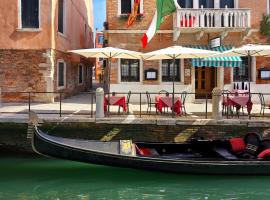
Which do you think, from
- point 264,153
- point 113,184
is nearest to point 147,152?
point 113,184

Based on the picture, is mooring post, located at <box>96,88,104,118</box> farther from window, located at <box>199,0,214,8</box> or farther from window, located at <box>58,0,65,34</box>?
window, located at <box>199,0,214,8</box>

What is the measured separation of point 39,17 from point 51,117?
6306 mm

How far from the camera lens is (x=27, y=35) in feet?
59.4

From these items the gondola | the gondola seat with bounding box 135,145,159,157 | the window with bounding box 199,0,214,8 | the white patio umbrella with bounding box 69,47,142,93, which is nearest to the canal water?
the gondola

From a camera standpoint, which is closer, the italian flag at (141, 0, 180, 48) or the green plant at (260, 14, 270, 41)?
the italian flag at (141, 0, 180, 48)

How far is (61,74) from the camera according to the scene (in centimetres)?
2038

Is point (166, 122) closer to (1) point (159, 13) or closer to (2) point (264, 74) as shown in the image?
(1) point (159, 13)

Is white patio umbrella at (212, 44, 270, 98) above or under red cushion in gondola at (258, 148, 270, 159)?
above

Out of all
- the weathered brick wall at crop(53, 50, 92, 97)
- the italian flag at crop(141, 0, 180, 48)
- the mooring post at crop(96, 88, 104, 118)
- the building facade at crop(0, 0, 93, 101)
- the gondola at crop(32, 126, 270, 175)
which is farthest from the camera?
the weathered brick wall at crop(53, 50, 92, 97)

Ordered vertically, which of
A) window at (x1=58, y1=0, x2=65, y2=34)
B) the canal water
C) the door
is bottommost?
the canal water

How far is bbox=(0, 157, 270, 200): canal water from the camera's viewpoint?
986 cm

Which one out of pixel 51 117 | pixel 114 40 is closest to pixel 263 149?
pixel 51 117

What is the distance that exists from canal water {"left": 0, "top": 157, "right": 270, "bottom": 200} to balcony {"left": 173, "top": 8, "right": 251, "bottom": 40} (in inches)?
321

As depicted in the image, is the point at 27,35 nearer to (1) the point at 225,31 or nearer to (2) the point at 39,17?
(2) the point at 39,17
